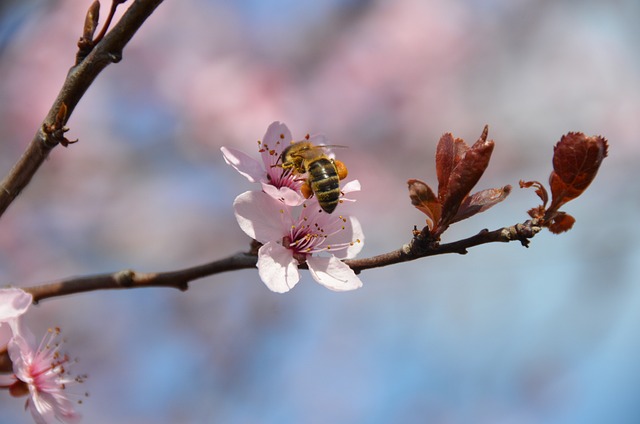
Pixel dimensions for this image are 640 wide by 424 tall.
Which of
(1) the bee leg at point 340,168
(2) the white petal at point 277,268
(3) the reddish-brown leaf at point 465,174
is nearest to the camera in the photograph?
(3) the reddish-brown leaf at point 465,174

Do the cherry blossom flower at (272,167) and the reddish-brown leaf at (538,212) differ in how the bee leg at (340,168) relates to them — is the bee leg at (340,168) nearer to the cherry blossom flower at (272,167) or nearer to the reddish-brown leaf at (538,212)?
the cherry blossom flower at (272,167)

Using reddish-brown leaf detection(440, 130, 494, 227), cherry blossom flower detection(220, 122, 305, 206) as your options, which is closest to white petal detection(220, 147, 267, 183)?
cherry blossom flower detection(220, 122, 305, 206)

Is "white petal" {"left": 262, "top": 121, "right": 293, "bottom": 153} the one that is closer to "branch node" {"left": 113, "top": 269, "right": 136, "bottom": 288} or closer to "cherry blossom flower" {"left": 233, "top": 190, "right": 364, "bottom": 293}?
"cherry blossom flower" {"left": 233, "top": 190, "right": 364, "bottom": 293}

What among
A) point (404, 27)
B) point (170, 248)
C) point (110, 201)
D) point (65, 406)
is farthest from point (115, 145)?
point (65, 406)

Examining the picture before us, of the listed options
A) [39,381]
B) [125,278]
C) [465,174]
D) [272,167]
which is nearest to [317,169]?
[272,167]

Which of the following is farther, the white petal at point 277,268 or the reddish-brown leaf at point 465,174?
the white petal at point 277,268

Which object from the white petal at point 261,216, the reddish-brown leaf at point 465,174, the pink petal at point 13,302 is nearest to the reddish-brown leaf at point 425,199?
the reddish-brown leaf at point 465,174

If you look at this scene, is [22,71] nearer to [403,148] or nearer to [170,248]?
Answer: [170,248]

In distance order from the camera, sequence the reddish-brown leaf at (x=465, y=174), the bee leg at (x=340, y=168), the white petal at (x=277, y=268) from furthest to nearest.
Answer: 1. the bee leg at (x=340, y=168)
2. the white petal at (x=277, y=268)
3. the reddish-brown leaf at (x=465, y=174)
